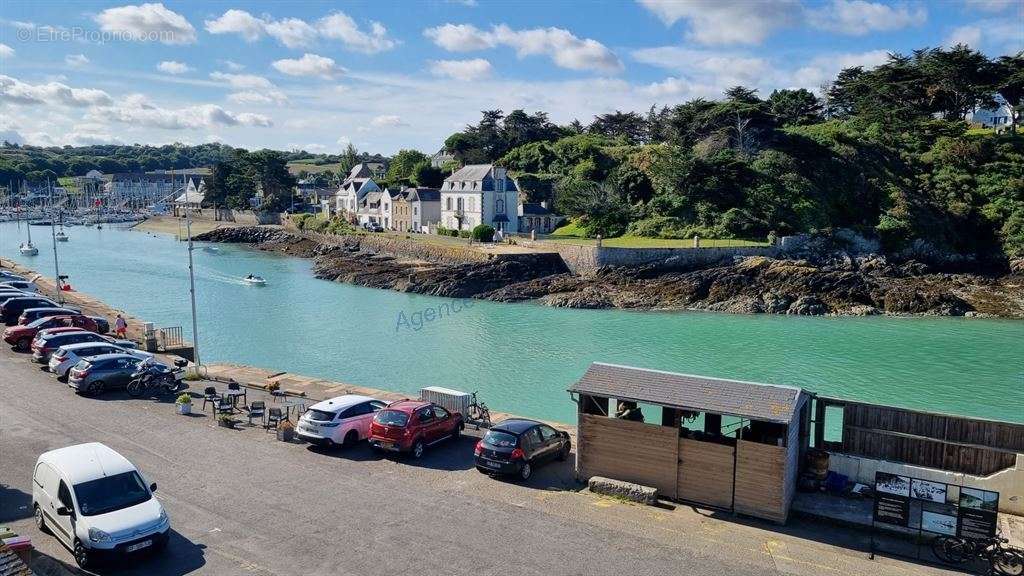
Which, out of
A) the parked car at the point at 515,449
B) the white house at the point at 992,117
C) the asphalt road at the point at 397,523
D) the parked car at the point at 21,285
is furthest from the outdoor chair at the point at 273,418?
the white house at the point at 992,117

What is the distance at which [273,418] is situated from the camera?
18250mm

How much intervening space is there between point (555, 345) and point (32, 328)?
23634mm

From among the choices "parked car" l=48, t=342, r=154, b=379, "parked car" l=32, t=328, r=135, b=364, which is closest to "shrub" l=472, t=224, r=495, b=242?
"parked car" l=32, t=328, r=135, b=364

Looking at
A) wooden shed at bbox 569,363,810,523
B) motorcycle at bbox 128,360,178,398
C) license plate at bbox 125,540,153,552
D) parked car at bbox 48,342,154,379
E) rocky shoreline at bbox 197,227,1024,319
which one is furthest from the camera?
→ rocky shoreline at bbox 197,227,1024,319

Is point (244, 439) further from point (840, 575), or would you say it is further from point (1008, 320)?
point (1008, 320)

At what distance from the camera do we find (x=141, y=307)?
48781 mm

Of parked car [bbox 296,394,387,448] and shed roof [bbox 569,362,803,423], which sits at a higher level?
shed roof [bbox 569,362,803,423]

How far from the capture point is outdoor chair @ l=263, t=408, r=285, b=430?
58.4 feet

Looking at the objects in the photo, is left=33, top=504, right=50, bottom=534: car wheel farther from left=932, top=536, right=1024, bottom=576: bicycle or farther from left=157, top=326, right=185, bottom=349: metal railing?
left=157, top=326, right=185, bottom=349: metal railing

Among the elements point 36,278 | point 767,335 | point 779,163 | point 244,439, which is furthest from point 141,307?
point 779,163

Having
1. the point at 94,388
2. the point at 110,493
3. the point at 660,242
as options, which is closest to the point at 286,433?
the point at 110,493

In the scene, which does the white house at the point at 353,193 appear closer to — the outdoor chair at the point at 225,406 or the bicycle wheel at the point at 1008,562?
the outdoor chair at the point at 225,406

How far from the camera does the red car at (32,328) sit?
86.8ft

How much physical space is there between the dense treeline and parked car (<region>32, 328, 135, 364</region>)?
154 ft
